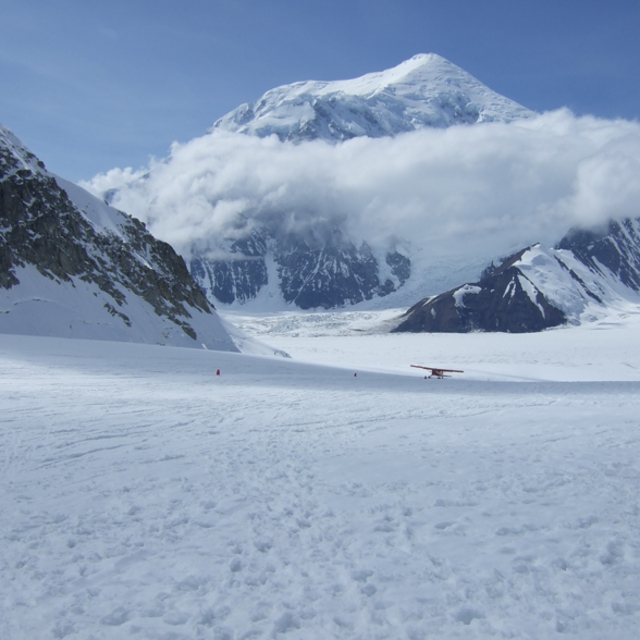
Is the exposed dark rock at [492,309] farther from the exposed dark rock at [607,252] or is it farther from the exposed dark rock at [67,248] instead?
the exposed dark rock at [67,248]

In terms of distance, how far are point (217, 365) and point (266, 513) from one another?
19.8m

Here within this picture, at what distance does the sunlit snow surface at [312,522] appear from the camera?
4.14 meters

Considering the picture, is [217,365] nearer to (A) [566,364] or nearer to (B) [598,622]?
(B) [598,622]

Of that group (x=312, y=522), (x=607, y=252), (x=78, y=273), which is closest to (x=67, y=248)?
(x=78, y=273)

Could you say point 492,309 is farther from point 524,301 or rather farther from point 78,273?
point 78,273

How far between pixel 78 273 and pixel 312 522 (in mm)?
43580

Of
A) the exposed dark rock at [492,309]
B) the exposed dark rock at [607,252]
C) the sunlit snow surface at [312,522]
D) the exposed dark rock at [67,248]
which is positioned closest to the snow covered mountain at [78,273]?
the exposed dark rock at [67,248]

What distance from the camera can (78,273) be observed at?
141ft

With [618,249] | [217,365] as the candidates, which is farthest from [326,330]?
[618,249]

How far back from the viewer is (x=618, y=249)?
191 meters

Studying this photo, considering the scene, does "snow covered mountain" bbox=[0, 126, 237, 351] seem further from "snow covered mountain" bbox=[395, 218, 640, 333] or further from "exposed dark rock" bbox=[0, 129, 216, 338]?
"snow covered mountain" bbox=[395, 218, 640, 333]

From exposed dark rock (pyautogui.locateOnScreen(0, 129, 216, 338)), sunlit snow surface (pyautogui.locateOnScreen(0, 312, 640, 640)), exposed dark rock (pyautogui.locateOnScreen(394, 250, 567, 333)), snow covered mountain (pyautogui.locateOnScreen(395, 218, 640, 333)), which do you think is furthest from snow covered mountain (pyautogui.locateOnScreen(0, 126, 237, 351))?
snow covered mountain (pyautogui.locateOnScreen(395, 218, 640, 333))

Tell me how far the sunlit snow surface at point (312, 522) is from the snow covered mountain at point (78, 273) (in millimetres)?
28199

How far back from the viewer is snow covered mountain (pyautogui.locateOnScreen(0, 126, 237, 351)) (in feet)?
124
